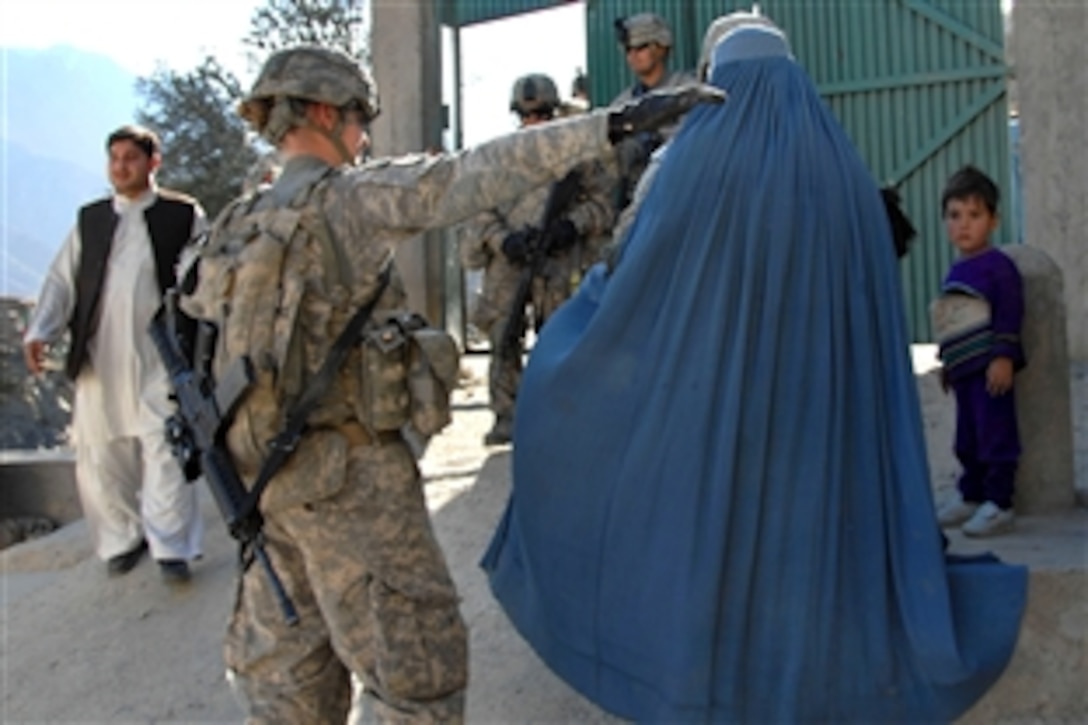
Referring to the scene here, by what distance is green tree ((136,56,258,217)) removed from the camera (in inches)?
637

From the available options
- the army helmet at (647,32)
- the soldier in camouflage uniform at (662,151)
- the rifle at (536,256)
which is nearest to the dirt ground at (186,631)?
the rifle at (536,256)

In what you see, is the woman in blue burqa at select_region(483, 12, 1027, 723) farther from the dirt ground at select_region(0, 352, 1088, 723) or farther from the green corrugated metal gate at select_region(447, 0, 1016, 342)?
the green corrugated metal gate at select_region(447, 0, 1016, 342)

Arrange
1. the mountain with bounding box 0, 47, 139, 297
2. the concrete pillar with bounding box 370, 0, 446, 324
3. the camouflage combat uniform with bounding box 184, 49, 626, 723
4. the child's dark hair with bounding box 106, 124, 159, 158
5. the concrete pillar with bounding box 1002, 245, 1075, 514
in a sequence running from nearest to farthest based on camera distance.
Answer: the camouflage combat uniform with bounding box 184, 49, 626, 723 < the concrete pillar with bounding box 1002, 245, 1075, 514 < the child's dark hair with bounding box 106, 124, 159, 158 < the concrete pillar with bounding box 370, 0, 446, 324 < the mountain with bounding box 0, 47, 139, 297

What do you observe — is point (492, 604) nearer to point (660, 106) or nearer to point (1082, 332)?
point (660, 106)

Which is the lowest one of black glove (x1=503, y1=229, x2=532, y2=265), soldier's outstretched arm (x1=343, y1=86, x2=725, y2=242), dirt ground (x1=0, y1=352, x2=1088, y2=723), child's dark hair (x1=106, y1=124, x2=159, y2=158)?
dirt ground (x1=0, y1=352, x2=1088, y2=723)

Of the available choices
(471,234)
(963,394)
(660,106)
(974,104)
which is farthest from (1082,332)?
(660,106)

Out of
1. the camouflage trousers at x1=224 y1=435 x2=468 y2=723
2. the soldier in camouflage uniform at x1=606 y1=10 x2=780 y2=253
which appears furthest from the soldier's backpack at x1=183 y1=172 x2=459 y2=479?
the soldier in camouflage uniform at x1=606 y1=10 x2=780 y2=253

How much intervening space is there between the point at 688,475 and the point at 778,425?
0.82 feet

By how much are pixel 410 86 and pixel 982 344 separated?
184 inches

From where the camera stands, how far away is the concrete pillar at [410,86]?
7.36m

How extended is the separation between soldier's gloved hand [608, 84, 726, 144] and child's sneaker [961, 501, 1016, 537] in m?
1.96

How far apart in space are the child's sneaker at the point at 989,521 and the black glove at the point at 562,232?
246 cm

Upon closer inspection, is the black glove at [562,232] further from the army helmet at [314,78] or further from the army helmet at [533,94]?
the army helmet at [314,78]

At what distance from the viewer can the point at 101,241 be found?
4.73 metres
